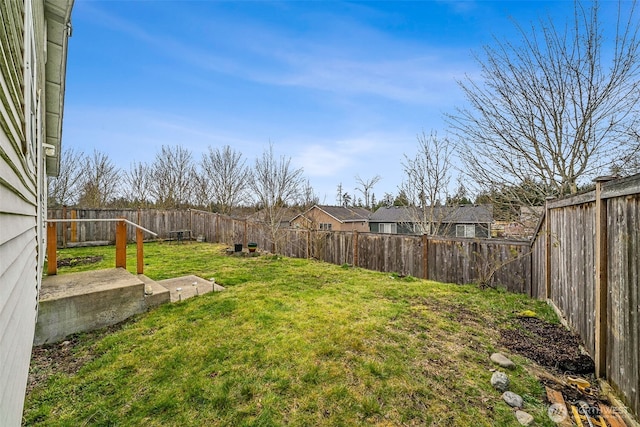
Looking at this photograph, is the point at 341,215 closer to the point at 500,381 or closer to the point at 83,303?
the point at 83,303

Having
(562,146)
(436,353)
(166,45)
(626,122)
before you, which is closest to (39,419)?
(436,353)

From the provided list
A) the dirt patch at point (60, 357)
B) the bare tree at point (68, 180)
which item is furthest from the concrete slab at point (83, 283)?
the bare tree at point (68, 180)

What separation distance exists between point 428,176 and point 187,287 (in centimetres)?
783

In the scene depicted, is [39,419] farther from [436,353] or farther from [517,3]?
[517,3]

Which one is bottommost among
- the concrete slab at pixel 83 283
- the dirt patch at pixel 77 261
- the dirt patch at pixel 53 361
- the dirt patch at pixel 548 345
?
the dirt patch at pixel 53 361

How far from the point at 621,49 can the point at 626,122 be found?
127 centimetres

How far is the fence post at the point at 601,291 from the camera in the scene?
7.60 feet

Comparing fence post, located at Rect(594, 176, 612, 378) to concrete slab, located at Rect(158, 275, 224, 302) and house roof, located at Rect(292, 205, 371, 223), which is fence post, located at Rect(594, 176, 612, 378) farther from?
house roof, located at Rect(292, 205, 371, 223)

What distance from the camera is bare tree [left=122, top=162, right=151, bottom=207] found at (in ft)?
61.5

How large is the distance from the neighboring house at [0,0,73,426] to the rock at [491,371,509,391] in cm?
312

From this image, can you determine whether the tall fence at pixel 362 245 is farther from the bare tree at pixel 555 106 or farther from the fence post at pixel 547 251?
the bare tree at pixel 555 106

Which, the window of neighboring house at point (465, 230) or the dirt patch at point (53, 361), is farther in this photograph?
the window of neighboring house at point (465, 230)

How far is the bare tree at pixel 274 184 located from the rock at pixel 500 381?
26.9 ft

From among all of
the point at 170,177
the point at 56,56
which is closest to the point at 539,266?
the point at 56,56
